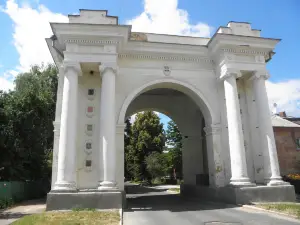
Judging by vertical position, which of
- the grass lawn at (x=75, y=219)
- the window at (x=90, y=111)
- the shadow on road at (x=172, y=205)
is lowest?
the shadow on road at (x=172, y=205)

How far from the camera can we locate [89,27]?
1362cm

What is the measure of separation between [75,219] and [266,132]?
33.9ft

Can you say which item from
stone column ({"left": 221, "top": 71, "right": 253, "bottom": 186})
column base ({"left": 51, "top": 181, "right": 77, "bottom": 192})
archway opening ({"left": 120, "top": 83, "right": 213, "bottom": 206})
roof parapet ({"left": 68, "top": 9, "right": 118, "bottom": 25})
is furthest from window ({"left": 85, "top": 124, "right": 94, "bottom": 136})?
stone column ({"left": 221, "top": 71, "right": 253, "bottom": 186})

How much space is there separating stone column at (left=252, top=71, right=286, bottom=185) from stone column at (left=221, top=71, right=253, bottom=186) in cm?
135

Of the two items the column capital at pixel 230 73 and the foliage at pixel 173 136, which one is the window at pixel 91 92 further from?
the foliage at pixel 173 136

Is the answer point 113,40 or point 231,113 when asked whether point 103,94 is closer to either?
point 113,40

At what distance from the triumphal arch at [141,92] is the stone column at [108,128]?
0.04 metres

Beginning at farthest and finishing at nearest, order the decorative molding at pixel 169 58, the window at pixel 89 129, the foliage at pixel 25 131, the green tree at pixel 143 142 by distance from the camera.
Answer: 1. the green tree at pixel 143 142
2. the foliage at pixel 25 131
3. the decorative molding at pixel 169 58
4. the window at pixel 89 129

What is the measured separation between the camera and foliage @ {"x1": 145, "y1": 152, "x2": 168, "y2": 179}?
1523 inches

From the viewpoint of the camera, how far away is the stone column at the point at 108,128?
12367 millimetres

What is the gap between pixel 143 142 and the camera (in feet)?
137

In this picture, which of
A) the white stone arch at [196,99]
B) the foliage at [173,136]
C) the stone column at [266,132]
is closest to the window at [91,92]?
the white stone arch at [196,99]

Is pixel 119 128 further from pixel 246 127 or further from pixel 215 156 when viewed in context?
pixel 246 127

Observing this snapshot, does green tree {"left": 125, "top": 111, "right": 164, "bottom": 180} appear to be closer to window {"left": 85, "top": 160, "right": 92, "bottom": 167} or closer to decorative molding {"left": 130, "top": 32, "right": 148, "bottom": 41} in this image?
decorative molding {"left": 130, "top": 32, "right": 148, "bottom": 41}
